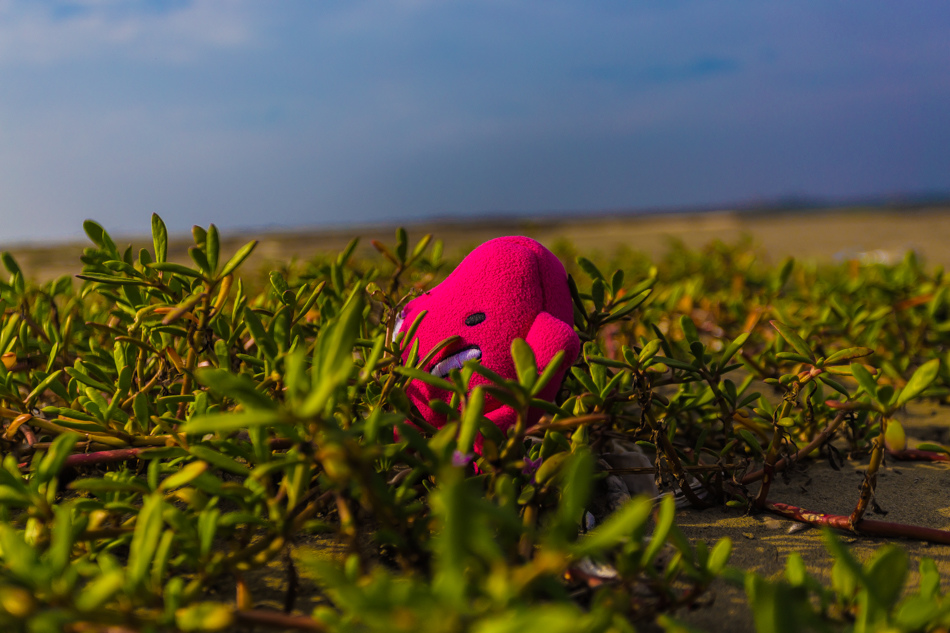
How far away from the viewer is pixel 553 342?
107cm

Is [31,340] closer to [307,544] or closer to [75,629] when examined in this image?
[307,544]

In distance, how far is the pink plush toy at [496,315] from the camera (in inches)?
44.4

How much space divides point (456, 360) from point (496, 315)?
119 mm

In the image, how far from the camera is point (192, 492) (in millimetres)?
791

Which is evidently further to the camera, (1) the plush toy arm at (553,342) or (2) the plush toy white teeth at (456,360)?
(2) the plush toy white teeth at (456,360)

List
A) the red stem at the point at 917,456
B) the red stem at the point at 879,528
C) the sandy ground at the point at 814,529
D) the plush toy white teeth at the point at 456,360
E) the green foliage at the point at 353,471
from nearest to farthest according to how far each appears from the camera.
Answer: the green foliage at the point at 353,471
the sandy ground at the point at 814,529
the red stem at the point at 879,528
the plush toy white teeth at the point at 456,360
the red stem at the point at 917,456

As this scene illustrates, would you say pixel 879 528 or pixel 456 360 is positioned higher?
pixel 456 360

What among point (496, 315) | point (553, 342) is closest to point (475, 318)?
point (496, 315)

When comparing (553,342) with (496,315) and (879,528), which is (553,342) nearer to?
(496,315)

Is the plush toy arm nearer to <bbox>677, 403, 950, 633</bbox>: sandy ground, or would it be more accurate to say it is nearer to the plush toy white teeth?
the plush toy white teeth

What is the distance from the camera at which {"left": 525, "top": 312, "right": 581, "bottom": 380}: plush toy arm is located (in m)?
1.06

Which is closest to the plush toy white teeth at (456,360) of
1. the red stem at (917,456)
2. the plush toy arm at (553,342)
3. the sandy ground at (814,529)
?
the plush toy arm at (553,342)

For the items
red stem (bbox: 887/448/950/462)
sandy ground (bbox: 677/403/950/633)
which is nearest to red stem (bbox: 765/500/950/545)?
sandy ground (bbox: 677/403/950/633)

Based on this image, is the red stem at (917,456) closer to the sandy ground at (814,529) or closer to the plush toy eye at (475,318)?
the sandy ground at (814,529)
